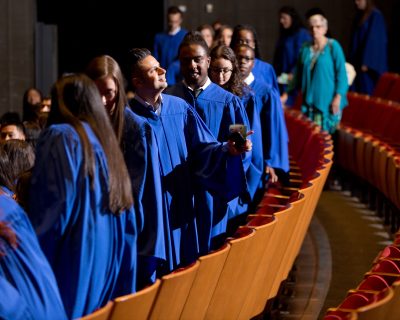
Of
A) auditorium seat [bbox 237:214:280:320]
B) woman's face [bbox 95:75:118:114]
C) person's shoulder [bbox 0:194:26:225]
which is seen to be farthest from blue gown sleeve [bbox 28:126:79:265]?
auditorium seat [bbox 237:214:280:320]

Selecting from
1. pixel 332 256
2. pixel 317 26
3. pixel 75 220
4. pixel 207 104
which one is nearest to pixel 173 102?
pixel 207 104

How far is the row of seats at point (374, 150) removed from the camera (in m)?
6.30

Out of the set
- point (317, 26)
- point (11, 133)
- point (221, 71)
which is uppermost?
point (221, 71)

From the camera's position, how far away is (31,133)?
18.7ft

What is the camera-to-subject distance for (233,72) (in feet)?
17.8

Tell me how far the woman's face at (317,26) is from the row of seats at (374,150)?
76 cm

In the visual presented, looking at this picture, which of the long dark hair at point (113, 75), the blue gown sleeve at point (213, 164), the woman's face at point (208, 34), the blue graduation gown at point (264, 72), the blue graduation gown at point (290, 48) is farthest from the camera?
the blue graduation gown at point (290, 48)

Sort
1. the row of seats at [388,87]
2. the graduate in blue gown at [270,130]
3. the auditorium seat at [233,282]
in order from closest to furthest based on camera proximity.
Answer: the auditorium seat at [233,282]
the graduate in blue gown at [270,130]
the row of seats at [388,87]

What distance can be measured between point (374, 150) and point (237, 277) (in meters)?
3.41

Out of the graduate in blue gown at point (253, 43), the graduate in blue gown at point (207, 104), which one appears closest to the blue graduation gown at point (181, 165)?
the graduate in blue gown at point (207, 104)

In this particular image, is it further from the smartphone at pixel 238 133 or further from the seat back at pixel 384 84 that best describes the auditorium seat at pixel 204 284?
the seat back at pixel 384 84

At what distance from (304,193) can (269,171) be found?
153 cm

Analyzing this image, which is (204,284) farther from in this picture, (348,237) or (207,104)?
(348,237)

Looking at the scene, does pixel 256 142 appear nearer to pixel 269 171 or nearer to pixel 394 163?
pixel 269 171
